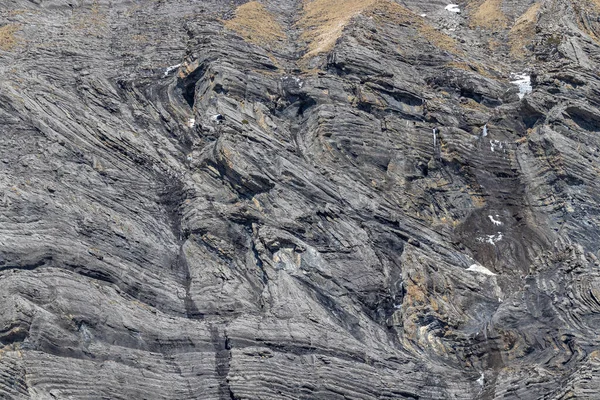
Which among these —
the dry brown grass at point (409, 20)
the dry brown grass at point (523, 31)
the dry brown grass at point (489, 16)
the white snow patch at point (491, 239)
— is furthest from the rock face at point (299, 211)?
the dry brown grass at point (489, 16)

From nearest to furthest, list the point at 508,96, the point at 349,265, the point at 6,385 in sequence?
the point at 6,385, the point at 349,265, the point at 508,96

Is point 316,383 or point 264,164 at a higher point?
point 264,164

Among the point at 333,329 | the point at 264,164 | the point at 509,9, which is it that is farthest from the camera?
the point at 509,9

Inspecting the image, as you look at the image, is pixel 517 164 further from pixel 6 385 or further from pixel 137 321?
pixel 6 385

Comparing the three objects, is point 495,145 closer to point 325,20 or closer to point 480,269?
point 480,269

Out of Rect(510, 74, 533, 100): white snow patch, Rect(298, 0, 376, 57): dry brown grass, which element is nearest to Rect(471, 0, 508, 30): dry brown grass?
Rect(298, 0, 376, 57): dry brown grass

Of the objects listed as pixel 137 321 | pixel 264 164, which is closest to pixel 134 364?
pixel 137 321

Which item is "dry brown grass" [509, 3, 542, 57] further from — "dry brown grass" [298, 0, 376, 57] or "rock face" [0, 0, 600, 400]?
"dry brown grass" [298, 0, 376, 57]

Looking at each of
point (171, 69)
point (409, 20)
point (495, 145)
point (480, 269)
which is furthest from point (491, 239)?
point (171, 69)
